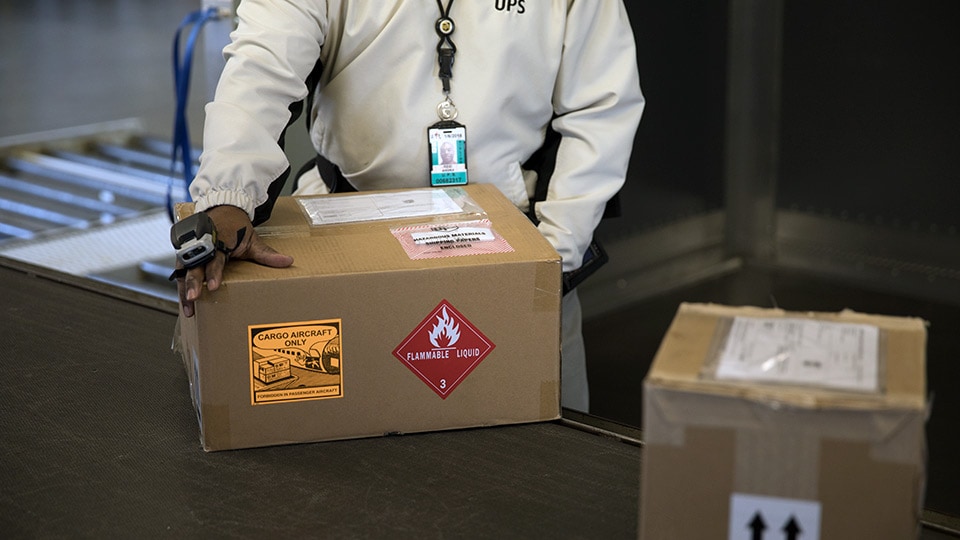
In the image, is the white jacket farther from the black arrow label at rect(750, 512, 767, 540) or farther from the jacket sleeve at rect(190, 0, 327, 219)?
the black arrow label at rect(750, 512, 767, 540)

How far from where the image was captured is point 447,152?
1504mm

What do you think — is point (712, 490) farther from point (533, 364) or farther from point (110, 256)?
point (110, 256)

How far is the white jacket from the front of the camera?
1417 mm

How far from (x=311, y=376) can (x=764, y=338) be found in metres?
0.48

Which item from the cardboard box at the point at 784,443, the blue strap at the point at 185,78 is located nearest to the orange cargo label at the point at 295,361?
the cardboard box at the point at 784,443

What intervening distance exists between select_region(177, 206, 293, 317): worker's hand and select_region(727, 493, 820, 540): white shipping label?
0.52 m

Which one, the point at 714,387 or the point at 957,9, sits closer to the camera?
the point at 714,387

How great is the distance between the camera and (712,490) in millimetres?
821

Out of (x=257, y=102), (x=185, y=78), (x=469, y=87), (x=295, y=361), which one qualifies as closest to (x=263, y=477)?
(x=295, y=361)

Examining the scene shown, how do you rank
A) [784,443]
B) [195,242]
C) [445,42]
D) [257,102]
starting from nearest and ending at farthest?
[784,443] < [195,242] < [257,102] < [445,42]

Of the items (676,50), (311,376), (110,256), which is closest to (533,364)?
(311,376)

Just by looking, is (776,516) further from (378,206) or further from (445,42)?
(445,42)

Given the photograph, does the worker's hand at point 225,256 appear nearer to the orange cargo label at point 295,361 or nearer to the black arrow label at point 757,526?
the orange cargo label at point 295,361

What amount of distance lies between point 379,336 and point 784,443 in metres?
0.47
